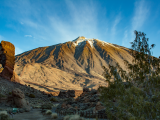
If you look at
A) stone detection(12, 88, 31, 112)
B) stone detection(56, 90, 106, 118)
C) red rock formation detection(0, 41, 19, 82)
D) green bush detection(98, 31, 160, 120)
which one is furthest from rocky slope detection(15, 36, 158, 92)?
green bush detection(98, 31, 160, 120)

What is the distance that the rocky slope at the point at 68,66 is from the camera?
6562 cm

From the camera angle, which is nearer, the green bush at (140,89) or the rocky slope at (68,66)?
the green bush at (140,89)

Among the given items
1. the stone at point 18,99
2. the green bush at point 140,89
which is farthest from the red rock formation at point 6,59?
the green bush at point 140,89

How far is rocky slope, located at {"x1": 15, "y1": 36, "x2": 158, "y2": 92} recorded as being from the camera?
65625 mm

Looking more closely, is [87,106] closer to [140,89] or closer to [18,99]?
[18,99]

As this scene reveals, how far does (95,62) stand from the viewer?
108938 millimetres

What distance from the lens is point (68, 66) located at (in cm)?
9756

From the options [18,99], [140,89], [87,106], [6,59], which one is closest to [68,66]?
[6,59]

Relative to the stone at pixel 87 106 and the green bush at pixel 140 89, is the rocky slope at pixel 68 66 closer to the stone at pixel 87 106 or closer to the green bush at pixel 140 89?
the stone at pixel 87 106

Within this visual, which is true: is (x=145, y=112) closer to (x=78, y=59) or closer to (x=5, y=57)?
(x=5, y=57)

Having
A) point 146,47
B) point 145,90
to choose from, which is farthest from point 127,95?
point 146,47

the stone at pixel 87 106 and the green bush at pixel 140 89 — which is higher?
the green bush at pixel 140 89

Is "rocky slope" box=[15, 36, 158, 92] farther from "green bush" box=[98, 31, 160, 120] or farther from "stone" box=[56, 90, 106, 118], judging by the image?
"green bush" box=[98, 31, 160, 120]

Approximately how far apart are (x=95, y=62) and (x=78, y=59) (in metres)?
15.2
